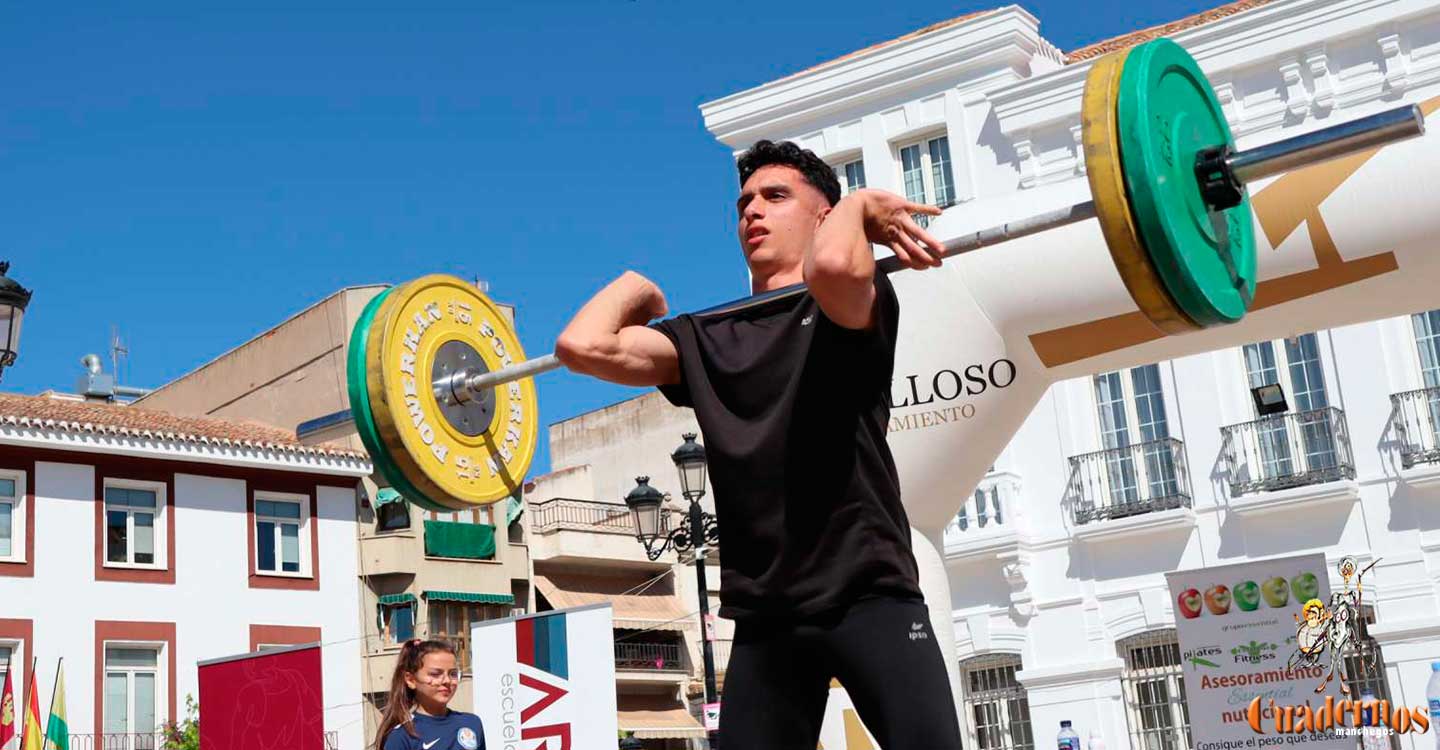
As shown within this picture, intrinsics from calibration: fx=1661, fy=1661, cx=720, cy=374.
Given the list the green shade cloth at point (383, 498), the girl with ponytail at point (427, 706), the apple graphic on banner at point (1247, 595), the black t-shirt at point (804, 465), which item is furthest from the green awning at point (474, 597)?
the black t-shirt at point (804, 465)

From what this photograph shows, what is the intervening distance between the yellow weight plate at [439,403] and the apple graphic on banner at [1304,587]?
488cm

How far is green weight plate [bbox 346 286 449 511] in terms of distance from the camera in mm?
5012

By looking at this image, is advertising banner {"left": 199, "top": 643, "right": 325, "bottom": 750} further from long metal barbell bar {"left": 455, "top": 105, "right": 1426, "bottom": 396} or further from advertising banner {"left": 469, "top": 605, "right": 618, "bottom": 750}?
long metal barbell bar {"left": 455, "top": 105, "right": 1426, "bottom": 396}

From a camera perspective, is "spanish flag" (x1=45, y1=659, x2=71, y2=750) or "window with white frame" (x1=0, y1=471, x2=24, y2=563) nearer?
"spanish flag" (x1=45, y1=659, x2=71, y2=750)

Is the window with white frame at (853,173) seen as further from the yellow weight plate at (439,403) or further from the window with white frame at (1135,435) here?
the yellow weight plate at (439,403)

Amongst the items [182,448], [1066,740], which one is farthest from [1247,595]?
[182,448]

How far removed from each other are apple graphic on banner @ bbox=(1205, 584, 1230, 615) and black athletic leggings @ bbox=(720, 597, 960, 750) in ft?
21.2

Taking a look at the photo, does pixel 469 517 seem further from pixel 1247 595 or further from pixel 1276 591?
pixel 1276 591

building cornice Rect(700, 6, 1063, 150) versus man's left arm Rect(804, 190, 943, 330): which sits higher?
building cornice Rect(700, 6, 1063, 150)

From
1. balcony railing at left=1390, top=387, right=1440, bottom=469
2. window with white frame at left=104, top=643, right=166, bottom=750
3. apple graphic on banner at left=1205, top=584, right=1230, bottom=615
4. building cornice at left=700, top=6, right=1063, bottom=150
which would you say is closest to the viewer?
apple graphic on banner at left=1205, top=584, right=1230, bottom=615

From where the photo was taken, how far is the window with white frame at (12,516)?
961 inches

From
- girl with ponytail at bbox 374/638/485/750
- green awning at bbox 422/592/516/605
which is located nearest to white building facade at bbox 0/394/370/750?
green awning at bbox 422/592/516/605

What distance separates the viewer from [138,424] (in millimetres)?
27547

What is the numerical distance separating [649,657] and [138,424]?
1092 cm
